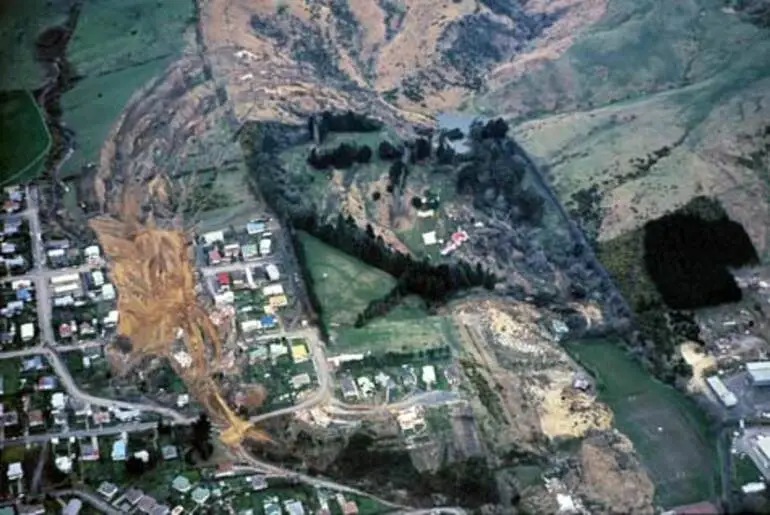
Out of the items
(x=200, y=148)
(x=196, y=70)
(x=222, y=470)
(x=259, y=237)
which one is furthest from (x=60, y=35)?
(x=222, y=470)

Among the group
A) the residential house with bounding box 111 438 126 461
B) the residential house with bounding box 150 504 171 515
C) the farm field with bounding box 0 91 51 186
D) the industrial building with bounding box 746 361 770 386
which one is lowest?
the industrial building with bounding box 746 361 770 386

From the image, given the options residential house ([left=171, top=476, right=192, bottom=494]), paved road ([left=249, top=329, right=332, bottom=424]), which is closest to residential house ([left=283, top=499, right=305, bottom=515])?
residential house ([left=171, top=476, right=192, bottom=494])

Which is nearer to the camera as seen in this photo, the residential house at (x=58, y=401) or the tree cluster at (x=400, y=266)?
the residential house at (x=58, y=401)

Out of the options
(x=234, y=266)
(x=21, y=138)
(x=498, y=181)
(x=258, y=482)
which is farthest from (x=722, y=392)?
(x=21, y=138)

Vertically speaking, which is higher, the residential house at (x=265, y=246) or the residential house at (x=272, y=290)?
the residential house at (x=265, y=246)

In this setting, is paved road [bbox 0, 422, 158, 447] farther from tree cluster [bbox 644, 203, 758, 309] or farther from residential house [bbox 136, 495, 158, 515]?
tree cluster [bbox 644, 203, 758, 309]

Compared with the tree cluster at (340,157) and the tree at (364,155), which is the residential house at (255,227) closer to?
the tree cluster at (340,157)

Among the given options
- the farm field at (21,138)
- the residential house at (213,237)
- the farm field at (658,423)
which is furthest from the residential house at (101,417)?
→ the farm field at (658,423)
